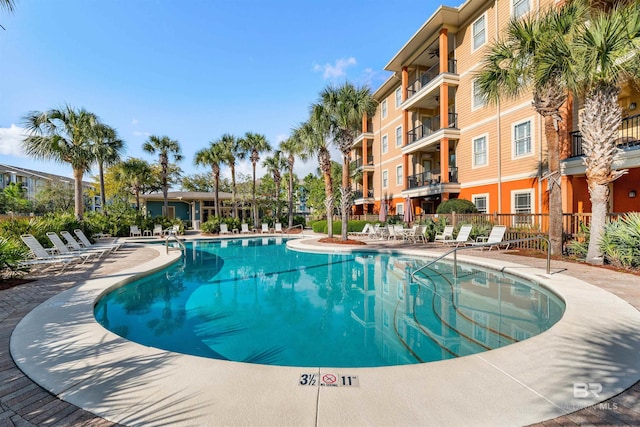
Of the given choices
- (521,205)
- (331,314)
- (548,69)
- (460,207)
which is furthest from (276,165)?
(331,314)

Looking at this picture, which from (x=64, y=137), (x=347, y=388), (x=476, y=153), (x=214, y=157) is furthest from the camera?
(x=214, y=157)

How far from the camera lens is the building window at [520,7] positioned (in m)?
14.3

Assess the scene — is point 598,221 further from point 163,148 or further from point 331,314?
point 163,148

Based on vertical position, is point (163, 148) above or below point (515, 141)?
above

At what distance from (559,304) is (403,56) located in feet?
68.8

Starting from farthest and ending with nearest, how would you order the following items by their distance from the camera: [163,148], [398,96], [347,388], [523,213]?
[163,148] < [398,96] < [523,213] < [347,388]

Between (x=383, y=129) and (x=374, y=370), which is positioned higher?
(x=383, y=129)

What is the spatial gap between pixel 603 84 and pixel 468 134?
9.38 meters

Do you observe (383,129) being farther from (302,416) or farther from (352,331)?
(302,416)

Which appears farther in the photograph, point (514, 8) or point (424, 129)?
point (424, 129)

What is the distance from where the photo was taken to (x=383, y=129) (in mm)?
28328

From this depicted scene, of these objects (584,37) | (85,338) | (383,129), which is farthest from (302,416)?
(383,129)

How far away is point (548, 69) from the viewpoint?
30.0 feet

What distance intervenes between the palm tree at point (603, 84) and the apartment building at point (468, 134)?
2293 millimetres
